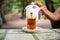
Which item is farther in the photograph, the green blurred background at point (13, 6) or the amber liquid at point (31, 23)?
the green blurred background at point (13, 6)

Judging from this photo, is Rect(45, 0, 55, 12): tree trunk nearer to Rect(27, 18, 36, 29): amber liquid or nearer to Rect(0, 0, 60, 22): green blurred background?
Rect(0, 0, 60, 22): green blurred background

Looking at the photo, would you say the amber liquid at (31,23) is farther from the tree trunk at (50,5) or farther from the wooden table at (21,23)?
the tree trunk at (50,5)

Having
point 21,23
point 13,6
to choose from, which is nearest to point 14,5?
point 13,6

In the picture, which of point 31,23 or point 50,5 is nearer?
point 31,23

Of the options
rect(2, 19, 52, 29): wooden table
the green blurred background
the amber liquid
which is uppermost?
the green blurred background

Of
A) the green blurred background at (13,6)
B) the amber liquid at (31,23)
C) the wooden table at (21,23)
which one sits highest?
the green blurred background at (13,6)

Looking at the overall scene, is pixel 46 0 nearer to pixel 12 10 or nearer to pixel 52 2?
pixel 52 2

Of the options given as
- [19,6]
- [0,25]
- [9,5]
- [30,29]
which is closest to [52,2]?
[19,6]

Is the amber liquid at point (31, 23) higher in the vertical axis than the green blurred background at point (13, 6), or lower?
lower

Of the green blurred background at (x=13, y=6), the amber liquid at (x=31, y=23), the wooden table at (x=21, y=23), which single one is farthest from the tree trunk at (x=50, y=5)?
the amber liquid at (x=31, y=23)

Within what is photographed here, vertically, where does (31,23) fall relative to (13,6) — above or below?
below

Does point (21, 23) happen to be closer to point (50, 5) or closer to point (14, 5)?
point (14, 5)

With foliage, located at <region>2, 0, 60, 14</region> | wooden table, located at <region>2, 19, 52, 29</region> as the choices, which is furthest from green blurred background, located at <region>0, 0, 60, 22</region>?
Result: wooden table, located at <region>2, 19, 52, 29</region>

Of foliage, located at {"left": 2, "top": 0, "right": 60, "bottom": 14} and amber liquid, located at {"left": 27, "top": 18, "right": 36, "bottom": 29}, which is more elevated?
foliage, located at {"left": 2, "top": 0, "right": 60, "bottom": 14}
